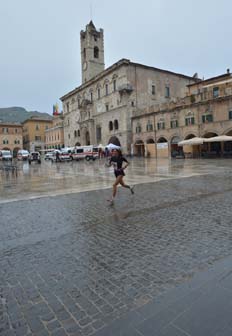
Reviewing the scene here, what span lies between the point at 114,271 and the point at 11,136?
8559 centimetres

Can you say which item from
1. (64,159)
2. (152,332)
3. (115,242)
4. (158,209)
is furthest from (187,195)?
(64,159)

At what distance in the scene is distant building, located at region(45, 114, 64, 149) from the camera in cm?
7281

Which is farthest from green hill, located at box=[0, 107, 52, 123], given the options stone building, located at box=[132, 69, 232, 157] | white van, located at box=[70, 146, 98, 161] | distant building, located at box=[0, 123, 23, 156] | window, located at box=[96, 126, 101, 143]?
stone building, located at box=[132, 69, 232, 157]

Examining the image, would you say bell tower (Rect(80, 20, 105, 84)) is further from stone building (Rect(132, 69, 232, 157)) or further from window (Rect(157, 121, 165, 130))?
window (Rect(157, 121, 165, 130))

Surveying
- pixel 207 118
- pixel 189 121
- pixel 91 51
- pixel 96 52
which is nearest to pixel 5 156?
pixel 91 51

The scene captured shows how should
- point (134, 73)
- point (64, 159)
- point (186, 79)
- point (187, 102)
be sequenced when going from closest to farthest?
point (187, 102), point (64, 159), point (134, 73), point (186, 79)

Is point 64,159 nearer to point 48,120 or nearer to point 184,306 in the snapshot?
point 184,306

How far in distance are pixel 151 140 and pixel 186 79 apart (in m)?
22.7

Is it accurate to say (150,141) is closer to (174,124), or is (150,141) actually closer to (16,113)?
(174,124)

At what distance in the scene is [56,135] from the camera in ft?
247

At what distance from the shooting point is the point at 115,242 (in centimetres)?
428

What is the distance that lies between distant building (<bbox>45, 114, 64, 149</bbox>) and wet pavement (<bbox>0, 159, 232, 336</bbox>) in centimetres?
6901

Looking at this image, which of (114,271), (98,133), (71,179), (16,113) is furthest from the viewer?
(16,113)

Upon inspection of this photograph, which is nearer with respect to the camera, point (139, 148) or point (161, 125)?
point (161, 125)
